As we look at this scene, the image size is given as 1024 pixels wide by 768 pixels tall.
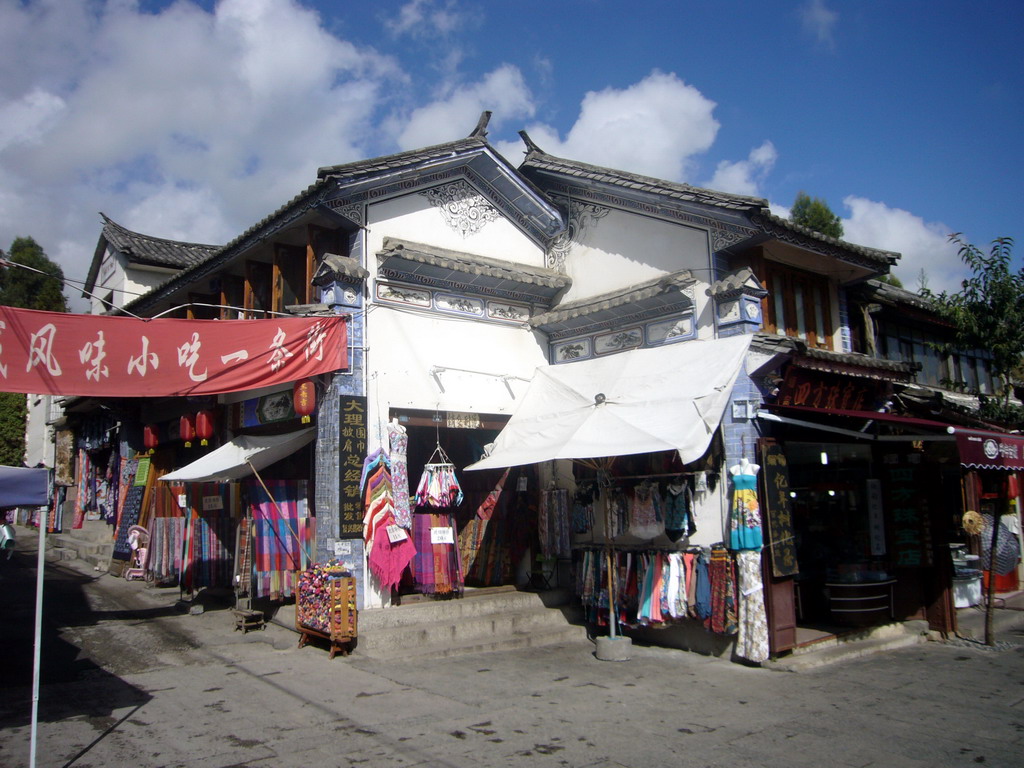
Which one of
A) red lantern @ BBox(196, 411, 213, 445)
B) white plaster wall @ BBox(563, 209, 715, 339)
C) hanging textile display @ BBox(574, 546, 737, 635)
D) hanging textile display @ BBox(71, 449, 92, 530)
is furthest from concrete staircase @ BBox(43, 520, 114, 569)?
white plaster wall @ BBox(563, 209, 715, 339)

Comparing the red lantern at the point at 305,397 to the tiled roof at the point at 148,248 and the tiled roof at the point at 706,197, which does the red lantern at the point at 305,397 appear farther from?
the tiled roof at the point at 148,248

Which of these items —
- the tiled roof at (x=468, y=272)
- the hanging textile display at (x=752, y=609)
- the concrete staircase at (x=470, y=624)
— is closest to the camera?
the hanging textile display at (x=752, y=609)

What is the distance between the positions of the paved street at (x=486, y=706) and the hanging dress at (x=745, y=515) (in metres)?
1.52

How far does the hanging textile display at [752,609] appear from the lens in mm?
9180

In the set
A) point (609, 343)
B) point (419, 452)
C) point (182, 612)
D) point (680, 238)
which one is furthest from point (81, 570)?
point (680, 238)

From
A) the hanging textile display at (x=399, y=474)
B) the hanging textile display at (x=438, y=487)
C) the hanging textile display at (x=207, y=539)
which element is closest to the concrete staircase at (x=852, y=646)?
the hanging textile display at (x=438, y=487)

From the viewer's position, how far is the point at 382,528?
994cm

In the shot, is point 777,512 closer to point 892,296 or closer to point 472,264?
point 472,264

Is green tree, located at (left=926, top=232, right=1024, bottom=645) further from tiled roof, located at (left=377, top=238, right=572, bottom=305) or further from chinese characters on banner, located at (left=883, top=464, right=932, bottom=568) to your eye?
tiled roof, located at (left=377, top=238, right=572, bottom=305)

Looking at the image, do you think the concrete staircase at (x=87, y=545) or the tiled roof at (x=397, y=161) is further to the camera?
the concrete staircase at (x=87, y=545)

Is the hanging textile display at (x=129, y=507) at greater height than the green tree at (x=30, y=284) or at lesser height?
lesser

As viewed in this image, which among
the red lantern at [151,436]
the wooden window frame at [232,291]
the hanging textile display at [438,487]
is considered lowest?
the hanging textile display at [438,487]

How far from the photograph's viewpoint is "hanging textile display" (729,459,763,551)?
924cm

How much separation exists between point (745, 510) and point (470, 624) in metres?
4.03
